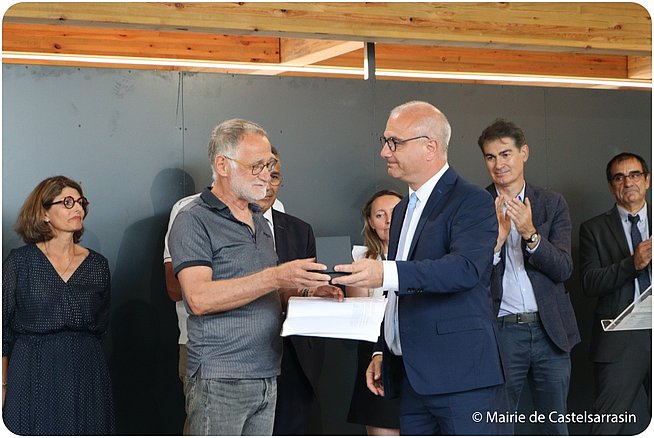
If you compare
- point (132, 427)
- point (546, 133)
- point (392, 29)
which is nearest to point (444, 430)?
point (132, 427)

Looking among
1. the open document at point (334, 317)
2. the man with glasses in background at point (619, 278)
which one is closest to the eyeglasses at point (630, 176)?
the man with glasses in background at point (619, 278)

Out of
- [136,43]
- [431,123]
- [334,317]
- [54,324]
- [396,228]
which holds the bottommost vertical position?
[54,324]

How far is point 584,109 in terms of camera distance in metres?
5.80

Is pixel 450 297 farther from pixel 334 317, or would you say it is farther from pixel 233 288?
pixel 233 288

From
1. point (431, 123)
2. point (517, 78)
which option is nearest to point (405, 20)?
point (517, 78)

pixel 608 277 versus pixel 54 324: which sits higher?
pixel 608 277

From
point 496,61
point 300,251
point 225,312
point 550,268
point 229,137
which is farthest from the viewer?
point 496,61

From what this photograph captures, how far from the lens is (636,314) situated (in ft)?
11.9

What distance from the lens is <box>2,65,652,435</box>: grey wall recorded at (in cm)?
491

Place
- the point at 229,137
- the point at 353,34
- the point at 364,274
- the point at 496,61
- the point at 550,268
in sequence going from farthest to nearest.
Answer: the point at 496,61 → the point at 353,34 → the point at 550,268 → the point at 229,137 → the point at 364,274

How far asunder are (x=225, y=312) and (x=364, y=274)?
1.68 ft

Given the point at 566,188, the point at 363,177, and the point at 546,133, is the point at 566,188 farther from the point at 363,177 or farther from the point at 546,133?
the point at 363,177

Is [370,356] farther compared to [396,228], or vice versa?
[370,356]

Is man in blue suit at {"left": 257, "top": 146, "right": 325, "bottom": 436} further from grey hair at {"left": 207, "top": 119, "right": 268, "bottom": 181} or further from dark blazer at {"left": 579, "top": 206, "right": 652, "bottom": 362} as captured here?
dark blazer at {"left": 579, "top": 206, "right": 652, "bottom": 362}
